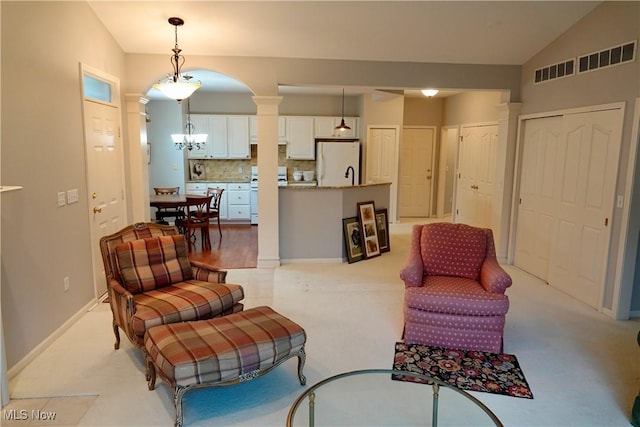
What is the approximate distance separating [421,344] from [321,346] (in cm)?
76

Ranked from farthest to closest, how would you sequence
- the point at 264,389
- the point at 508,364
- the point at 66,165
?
1. the point at 66,165
2. the point at 508,364
3. the point at 264,389

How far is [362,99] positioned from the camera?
27.4 feet

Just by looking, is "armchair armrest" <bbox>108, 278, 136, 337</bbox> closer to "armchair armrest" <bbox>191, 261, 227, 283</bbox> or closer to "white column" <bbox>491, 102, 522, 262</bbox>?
"armchair armrest" <bbox>191, 261, 227, 283</bbox>

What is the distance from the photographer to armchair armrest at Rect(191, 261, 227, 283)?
3350mm

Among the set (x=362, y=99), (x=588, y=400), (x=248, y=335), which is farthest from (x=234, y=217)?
(x=588, y=400)

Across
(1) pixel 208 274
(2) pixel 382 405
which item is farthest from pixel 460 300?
(1) pixel 208 274

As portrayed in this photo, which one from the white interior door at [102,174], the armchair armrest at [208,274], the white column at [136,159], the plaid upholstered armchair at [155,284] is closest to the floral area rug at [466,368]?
the plaid upholstered armchair at [155,284]

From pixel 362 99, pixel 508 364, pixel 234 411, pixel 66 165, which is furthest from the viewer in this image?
pixel 362 99

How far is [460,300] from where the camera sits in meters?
3.11

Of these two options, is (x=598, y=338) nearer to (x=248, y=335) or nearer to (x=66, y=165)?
(x=248, y=335)

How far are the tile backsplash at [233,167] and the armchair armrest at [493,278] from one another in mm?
5817

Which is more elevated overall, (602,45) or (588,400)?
(602,45)

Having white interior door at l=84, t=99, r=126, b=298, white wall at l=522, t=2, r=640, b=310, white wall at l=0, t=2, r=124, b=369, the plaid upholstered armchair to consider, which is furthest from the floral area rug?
white interior door at l=84, t=99, r=126, b=298

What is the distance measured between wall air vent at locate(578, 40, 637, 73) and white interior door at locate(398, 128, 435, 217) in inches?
186
